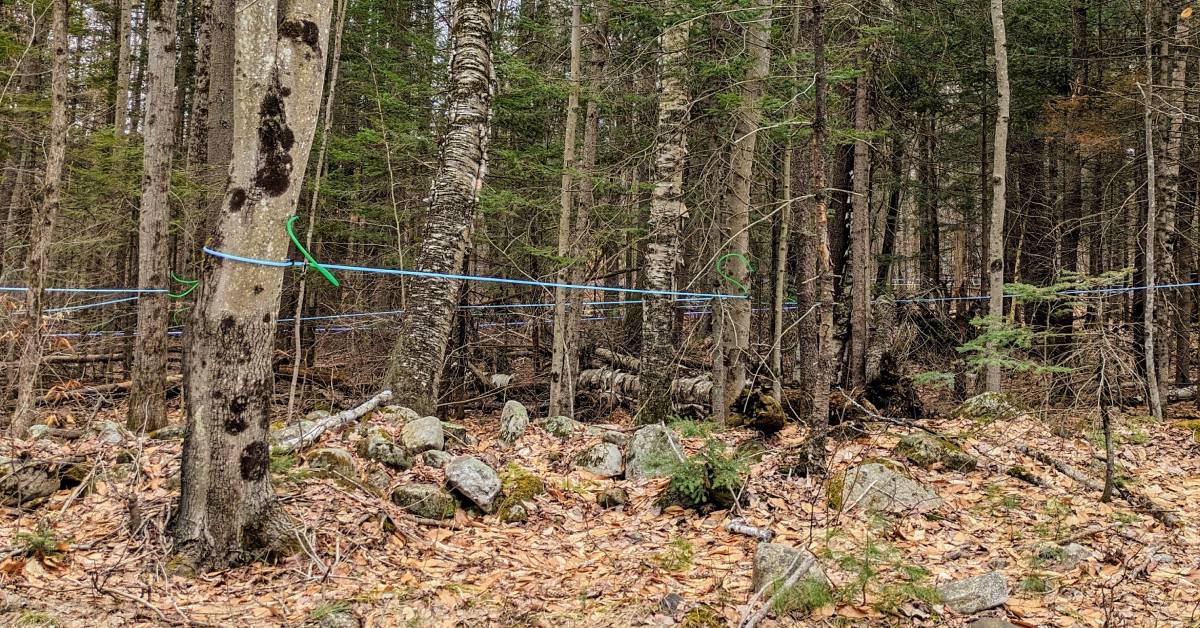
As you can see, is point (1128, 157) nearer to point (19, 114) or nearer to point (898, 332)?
point (898, 332)

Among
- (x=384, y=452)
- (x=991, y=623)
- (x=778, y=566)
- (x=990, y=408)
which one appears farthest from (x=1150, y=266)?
(x=384, y=452)

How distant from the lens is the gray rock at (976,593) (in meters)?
3.83

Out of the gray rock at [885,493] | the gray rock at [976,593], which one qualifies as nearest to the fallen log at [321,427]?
the gray rock at [885,493]

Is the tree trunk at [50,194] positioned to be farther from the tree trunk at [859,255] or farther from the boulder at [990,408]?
the boulder at [990,408]

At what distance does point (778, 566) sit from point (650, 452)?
270cm

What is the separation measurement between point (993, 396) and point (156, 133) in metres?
10.3

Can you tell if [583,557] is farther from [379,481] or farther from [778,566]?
[379,481]

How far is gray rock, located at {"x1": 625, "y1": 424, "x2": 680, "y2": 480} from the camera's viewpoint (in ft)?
20.9

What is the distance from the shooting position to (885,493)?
5598 mm

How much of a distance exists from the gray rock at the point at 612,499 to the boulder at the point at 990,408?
196 inches

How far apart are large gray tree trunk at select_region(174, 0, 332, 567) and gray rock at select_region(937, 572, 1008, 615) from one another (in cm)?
412

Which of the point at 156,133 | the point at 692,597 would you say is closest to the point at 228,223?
the point at 692,597

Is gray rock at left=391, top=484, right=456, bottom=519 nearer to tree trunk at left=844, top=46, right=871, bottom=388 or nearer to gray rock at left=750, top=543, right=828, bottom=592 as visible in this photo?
gray rock at left=750, top=543, right=828, bottom=592

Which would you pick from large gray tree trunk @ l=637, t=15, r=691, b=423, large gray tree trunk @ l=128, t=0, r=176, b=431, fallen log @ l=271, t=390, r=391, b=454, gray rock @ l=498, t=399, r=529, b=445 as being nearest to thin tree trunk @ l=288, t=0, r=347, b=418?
fallen log @ l=271, t=390, r=391, b=454
